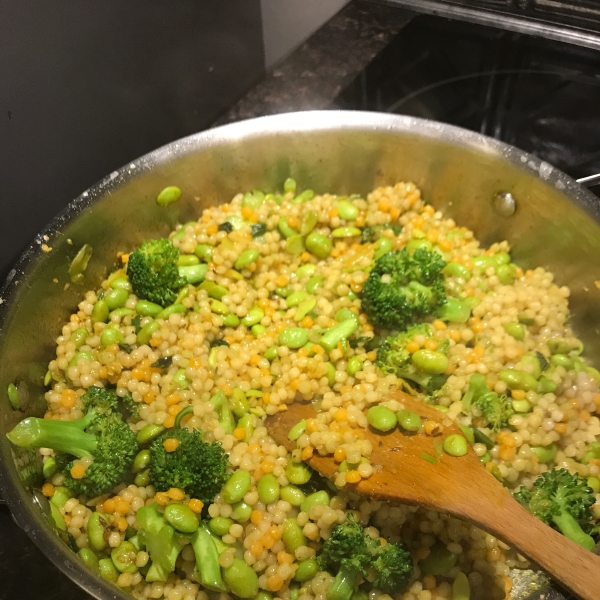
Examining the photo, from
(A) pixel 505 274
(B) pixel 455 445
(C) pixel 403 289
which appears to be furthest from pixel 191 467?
(A) pixel 505 274

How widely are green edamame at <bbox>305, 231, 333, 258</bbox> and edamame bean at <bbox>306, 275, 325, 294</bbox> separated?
10 cm

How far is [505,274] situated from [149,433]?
1.37 metres

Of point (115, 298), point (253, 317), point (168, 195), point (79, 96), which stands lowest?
point (253, 317)

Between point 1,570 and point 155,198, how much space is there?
128cm

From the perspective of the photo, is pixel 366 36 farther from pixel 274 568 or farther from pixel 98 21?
pixel 274 568

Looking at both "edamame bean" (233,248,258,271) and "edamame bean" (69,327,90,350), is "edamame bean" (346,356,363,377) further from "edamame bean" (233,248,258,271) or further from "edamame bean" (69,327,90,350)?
"edamame bean" (69,327,90,350)

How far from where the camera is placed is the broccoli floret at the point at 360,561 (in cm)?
147

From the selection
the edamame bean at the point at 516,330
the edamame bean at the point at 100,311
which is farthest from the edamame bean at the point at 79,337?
the edamame bean at the point at 516,330

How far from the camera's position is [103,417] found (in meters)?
1.69

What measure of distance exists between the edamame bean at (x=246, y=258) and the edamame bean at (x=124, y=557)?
98 centimetres

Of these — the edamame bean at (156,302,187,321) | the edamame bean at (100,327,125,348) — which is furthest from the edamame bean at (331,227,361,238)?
the edamame bean at (100,327,125,348)

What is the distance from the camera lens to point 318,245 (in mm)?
2098

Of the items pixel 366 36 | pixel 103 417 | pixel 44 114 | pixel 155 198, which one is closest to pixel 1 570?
pixel 103 417

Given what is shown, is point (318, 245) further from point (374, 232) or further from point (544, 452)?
point (544, 452)
